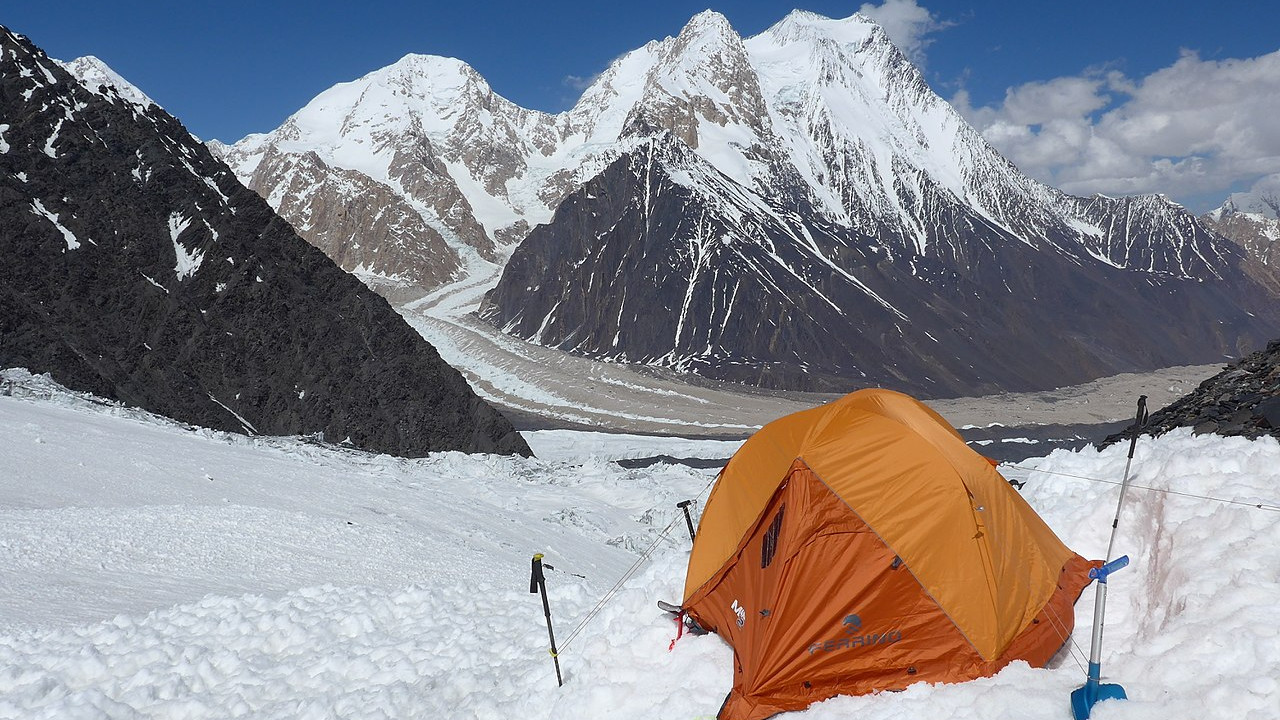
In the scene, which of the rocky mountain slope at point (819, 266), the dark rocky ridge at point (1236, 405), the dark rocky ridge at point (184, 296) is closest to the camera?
the dark rocky ridge at point (1236, 405)

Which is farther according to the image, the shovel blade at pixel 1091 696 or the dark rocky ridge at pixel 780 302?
the dark rocky ridge at pixel 780 302

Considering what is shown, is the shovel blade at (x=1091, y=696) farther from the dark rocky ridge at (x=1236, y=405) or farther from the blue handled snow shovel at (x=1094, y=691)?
the dark rocky ridge at (x=1236, y=405)

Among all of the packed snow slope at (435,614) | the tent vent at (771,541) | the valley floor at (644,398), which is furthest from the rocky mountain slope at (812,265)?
the tent vent at (771,541)

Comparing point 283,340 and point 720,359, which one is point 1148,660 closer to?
point 283,340

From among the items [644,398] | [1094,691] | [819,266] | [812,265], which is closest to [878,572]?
[1094,691]

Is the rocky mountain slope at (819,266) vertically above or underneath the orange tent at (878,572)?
above

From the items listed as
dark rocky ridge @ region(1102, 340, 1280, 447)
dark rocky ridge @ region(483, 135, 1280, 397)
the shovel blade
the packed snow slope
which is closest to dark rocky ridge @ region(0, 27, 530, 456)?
the packed snow slope

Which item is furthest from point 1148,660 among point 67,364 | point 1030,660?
point 67,364
